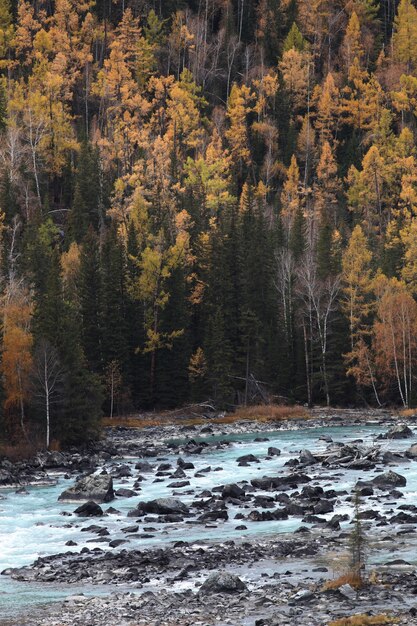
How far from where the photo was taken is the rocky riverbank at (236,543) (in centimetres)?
1727

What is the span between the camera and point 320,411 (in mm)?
66812

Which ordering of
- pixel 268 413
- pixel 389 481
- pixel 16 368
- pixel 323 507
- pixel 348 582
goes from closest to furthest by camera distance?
pixel 348 582 < pixel 323 507 < pixel 389 481 < pixel 16 368 < pixel 268 413

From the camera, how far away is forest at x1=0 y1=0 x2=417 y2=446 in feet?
221

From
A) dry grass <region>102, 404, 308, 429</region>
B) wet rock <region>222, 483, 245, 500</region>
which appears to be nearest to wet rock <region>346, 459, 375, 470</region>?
wet rock <region>222, 483, 245, 500</region>

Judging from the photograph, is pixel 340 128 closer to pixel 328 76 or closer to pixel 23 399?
pixel 328 76

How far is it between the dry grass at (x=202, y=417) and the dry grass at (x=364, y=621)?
149 feet

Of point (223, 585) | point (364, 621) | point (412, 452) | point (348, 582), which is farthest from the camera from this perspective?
point (412, 452)

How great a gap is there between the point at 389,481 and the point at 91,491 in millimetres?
Result: 10610

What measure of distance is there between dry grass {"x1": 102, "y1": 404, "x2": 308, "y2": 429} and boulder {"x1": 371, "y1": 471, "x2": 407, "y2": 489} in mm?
30378

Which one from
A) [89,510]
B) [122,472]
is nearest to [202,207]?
[122,472]

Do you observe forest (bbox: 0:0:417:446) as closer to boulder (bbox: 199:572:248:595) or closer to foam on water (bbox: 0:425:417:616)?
foam on water (bbox: 0:425:417:616)

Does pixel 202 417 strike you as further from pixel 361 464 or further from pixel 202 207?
pixel 361 464

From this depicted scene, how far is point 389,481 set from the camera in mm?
31922

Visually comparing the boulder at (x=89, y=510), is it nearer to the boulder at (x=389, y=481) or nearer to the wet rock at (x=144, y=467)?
the boulder at (x=389, y=481)
